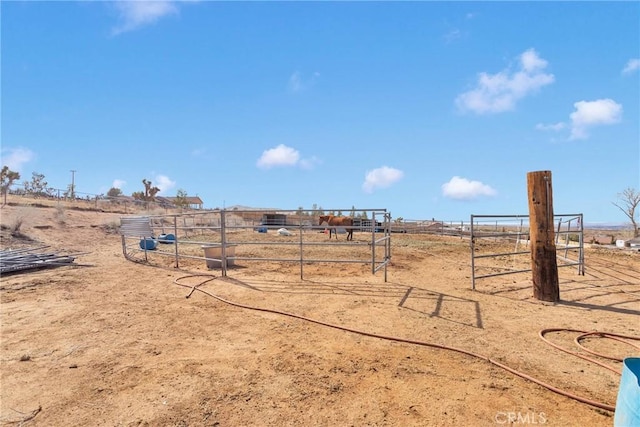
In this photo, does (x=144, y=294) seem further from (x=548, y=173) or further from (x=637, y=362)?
(x=548, y=173)

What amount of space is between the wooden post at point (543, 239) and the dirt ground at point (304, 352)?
0.80 feet

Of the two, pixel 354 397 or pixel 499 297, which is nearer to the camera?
pixel 354 397

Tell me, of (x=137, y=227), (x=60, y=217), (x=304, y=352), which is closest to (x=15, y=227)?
(x=60, y=217)

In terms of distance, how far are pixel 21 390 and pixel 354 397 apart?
2.41 metres

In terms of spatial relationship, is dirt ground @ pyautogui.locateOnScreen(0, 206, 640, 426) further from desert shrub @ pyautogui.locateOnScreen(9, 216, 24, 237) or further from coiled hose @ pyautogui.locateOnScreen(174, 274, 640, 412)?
desert shrub @ pyautogui.locateOnScreen(9, 216, 24, 237)

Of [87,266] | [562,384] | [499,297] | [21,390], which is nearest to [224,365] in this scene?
[21,390]

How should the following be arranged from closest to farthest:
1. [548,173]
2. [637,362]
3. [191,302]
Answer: [637,362], [191,302], [548,173]

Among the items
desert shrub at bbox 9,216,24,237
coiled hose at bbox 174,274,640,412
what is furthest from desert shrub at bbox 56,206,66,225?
coiled hose at bbox 174,274,640,412

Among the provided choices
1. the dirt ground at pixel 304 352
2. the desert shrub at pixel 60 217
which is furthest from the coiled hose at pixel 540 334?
the desert shrub at pixel 60 217

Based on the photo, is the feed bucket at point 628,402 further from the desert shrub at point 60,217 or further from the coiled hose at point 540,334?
the desert shrub at point 60,217

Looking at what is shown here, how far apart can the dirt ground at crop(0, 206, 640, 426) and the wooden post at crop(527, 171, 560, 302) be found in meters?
0.24

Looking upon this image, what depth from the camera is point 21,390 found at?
2572mm

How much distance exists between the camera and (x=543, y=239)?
5.30 m

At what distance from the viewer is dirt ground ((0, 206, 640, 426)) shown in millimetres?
2285
